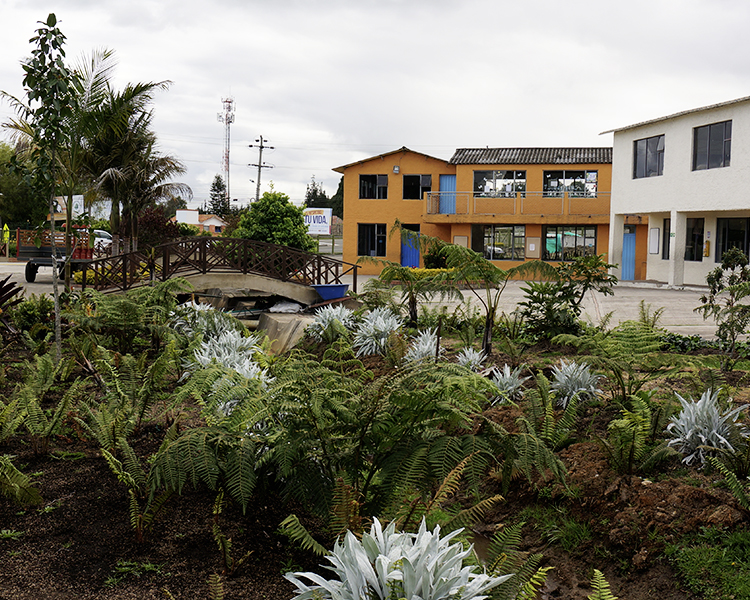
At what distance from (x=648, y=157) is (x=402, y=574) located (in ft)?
85.5

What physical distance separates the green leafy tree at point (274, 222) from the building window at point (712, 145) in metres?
14.3

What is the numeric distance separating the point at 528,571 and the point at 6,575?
2.29 meters

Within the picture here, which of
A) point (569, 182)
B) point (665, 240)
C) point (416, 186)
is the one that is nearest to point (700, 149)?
point (665, 240)

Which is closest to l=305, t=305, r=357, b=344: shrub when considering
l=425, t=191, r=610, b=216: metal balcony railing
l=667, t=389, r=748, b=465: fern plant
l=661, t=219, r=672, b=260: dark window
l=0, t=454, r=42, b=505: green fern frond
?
l=667, t=389, r=748, b=465: fern plant

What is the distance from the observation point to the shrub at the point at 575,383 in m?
6.68

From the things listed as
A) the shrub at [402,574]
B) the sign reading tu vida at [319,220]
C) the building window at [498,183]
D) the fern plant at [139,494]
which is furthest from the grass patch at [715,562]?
the sign reading tu vida at [319,220]

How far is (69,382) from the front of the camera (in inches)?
267

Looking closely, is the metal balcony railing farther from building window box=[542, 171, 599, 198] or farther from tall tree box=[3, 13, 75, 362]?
tall tree box=[3, 13, 75, 362]

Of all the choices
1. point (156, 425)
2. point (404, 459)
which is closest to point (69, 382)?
point (156, 425)

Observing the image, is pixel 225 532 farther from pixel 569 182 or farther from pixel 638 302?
pixel 569 182

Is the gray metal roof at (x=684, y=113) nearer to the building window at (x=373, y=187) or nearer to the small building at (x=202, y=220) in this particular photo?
the building window at (x=373, y=187)

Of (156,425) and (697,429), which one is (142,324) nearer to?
(156,425)

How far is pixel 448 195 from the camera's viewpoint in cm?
3238

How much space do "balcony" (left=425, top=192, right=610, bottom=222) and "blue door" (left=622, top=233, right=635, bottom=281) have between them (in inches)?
56.2
